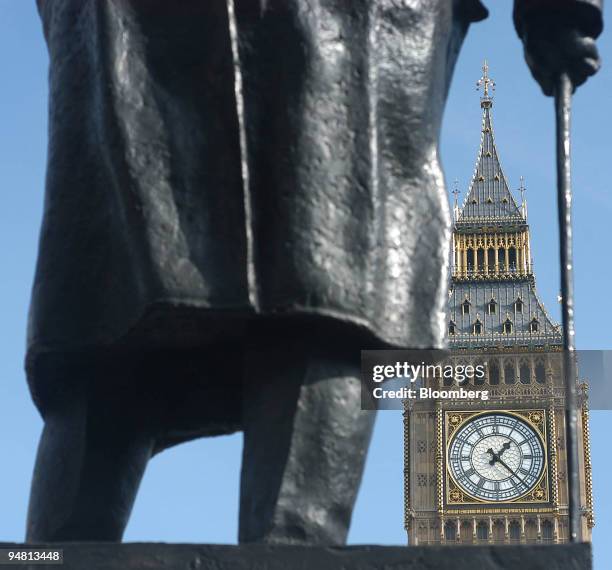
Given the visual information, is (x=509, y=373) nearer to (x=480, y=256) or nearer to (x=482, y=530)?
(x=480, y=256)

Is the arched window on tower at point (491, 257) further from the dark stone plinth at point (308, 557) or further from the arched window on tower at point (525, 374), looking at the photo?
the dark stone plinth at point (308, 557)

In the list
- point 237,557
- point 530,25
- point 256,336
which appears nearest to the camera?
point 237,557

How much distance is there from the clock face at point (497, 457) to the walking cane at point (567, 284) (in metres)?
70.6

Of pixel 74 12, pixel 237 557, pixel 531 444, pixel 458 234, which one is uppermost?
pixel 458 234

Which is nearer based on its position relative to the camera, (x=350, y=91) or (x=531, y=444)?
(x=350, y=91)

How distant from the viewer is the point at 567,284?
3.84m

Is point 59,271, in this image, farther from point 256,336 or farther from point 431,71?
point 431,71

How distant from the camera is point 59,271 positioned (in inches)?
145

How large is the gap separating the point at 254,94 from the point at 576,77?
71cm

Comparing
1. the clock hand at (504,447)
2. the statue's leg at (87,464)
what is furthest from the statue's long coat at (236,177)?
the clock hand at (504,447)

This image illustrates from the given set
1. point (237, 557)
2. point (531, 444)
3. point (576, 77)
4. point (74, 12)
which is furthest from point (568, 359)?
point (531, 444)

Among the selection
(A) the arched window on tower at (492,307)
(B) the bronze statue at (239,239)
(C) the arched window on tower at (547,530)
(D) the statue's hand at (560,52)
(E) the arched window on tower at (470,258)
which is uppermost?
(E) the arched window on tower at (470,258)

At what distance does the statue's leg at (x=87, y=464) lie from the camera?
12.1 ft

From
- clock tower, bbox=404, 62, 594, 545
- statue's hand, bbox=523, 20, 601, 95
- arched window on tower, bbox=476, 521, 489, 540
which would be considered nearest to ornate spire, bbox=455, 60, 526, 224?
clock tower, bbox=404, 62, 594, 545
